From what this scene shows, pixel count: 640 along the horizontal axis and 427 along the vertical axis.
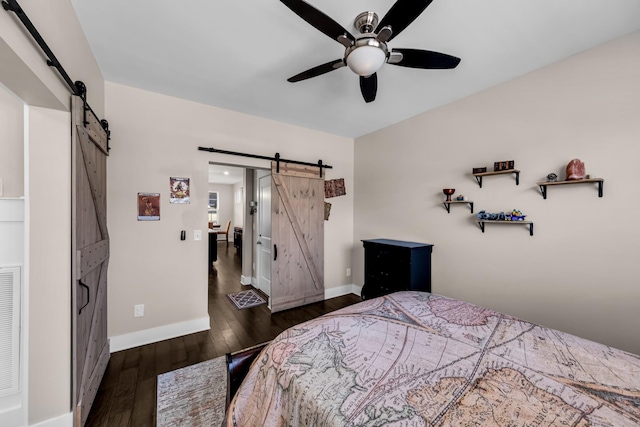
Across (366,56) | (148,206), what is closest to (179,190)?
(148,206)

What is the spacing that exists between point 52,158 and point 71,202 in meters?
0.27

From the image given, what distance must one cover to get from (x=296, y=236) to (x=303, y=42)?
245cm

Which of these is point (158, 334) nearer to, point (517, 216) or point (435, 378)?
point (435, 378)

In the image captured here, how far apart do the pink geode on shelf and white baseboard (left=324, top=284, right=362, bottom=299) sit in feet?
9.82

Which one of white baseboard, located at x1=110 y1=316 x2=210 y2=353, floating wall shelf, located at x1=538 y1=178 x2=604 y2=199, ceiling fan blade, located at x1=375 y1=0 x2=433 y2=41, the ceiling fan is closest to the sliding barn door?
white baseboard, located at x1=110 y1=316 x2=210 y2=353

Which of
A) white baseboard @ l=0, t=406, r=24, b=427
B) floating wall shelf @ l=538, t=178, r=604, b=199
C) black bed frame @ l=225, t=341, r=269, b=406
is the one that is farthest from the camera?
floating wall shelf @ l=538, t=178, r=604, b=199

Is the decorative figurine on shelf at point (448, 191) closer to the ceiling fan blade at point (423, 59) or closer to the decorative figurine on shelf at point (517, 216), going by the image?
the decorative figurine on shelf at point (517, 216)

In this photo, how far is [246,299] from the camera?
12.9 feet

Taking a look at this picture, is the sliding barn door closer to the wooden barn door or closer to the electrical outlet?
the electrical outlet

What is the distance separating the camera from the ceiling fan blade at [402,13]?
121 centimetres

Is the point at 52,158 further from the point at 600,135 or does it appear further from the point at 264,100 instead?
the point at 600,135

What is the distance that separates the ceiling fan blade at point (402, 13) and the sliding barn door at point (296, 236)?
236 centimetres

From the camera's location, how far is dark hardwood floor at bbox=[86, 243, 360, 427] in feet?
5.73

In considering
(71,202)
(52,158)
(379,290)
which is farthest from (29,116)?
(379,290)
